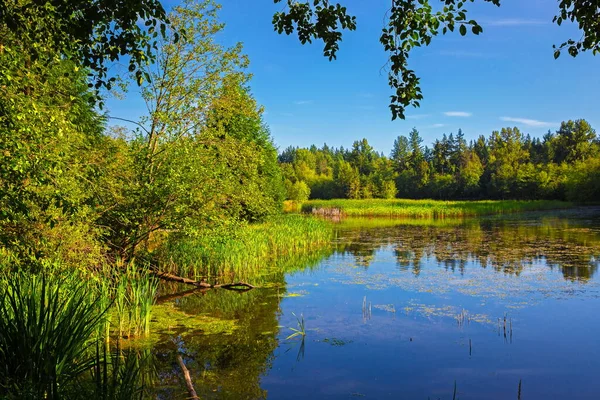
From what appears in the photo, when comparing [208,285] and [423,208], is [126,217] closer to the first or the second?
[208,285]

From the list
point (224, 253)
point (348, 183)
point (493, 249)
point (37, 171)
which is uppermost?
point (348, 183)

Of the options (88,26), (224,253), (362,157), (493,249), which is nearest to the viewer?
(88,26)

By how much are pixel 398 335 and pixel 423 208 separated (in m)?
42.8

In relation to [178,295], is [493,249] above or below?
above

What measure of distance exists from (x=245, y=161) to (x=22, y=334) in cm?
1025

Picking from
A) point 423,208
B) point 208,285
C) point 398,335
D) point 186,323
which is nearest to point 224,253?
point 208,285

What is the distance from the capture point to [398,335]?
28.7 ft

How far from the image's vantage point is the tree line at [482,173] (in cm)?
6197

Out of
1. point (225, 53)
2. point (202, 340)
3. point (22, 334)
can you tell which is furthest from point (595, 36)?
point (225, 53)

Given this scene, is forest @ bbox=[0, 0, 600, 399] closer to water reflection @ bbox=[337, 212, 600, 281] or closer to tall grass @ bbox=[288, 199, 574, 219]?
water reflection @ bbox=[337, 212, 600, 281]

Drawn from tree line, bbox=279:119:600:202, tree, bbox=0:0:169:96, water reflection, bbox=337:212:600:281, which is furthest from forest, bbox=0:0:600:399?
tree line, bbox=279:119:600:202

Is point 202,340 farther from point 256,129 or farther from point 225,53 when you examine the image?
point 256,129

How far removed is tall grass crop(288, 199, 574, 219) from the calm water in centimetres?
3265

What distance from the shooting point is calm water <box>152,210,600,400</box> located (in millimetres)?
6512
